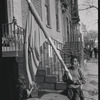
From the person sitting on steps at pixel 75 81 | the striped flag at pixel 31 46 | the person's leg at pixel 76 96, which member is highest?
the striped flag at pixel 31 46

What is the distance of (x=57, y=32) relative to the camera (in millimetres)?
15008

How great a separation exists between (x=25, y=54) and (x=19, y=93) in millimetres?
3156

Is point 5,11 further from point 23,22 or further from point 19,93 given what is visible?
point 19,93

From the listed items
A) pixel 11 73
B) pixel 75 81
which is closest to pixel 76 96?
pixel 75 81

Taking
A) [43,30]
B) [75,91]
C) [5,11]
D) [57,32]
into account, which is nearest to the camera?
[43,30]

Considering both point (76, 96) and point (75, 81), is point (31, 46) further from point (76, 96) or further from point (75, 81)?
point (76, 96)

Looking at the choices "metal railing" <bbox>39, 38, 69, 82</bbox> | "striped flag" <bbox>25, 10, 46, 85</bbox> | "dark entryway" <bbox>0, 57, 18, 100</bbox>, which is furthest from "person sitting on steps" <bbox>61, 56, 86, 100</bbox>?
"dark entryway" <bbox>0, 57, 18, 100</bbox>

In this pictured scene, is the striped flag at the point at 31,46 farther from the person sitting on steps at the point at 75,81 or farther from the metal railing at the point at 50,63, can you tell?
the metal railing at the point at 50,63

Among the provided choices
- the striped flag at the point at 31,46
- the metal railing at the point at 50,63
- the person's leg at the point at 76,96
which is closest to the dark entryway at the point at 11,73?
the metal railing at the point at 50,63

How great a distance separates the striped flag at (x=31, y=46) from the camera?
12.8 ft

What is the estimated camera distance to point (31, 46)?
396cm

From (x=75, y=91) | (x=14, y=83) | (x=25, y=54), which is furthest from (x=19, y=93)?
(x=25, y=54)

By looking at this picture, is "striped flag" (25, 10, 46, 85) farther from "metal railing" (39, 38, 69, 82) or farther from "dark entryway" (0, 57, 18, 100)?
"dark entryway" (0, 57, 18, 100)

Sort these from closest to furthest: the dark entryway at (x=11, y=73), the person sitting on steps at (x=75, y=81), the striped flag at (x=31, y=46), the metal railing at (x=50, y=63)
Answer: the striped flag at (x=31, y=46) → the person sitting on steps at (x=75, y=81) → the dark entryway at (x=11, y=73) → the metal railing at (x=50, y=63)
